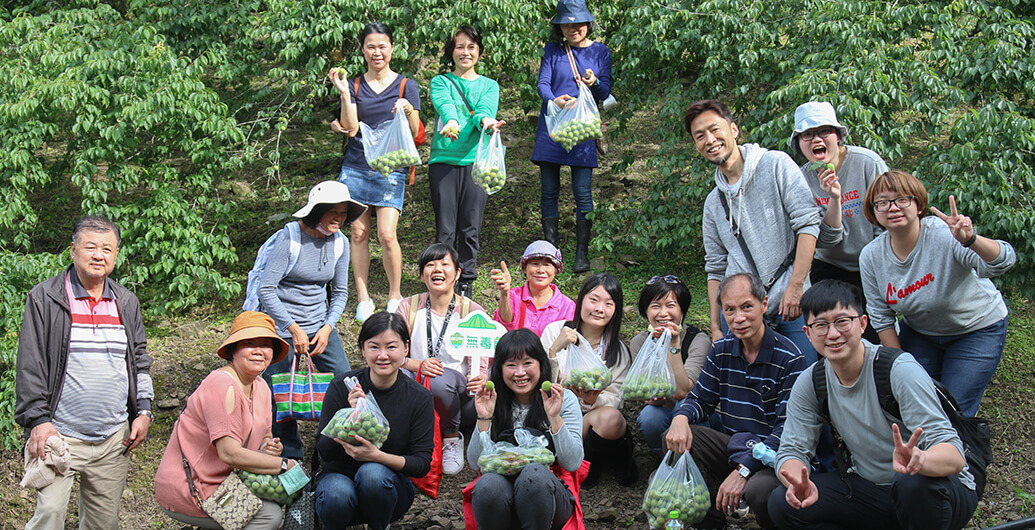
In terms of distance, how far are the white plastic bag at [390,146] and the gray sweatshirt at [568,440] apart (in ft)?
7.04

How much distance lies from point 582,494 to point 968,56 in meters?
3.88

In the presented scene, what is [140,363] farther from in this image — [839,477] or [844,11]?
[844,11]

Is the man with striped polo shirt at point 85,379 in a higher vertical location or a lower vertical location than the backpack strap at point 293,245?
lower

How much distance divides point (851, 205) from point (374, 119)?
309 cm

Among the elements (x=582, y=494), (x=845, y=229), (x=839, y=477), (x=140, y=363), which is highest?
(x=845, y=229)

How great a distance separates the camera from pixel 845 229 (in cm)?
455

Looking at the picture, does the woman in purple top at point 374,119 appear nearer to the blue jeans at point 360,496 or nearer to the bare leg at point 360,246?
the bare leg at point 360,246

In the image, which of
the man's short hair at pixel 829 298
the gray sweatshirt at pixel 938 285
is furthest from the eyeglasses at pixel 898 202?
the man's short hair at pixel 829 298

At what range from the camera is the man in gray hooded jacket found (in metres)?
4.31

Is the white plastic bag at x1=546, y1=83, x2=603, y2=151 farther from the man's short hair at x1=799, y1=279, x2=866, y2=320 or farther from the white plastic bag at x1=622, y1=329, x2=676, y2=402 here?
the man's short hair at x1=799, y1=279, x2=866, y2=320

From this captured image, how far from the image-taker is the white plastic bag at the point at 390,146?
5539mm

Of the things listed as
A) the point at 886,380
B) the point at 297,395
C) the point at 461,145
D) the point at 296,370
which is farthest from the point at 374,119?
the point at 886,380

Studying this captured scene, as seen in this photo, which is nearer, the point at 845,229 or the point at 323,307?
the point at 845,229

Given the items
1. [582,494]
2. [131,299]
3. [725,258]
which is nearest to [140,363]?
[131,299]
